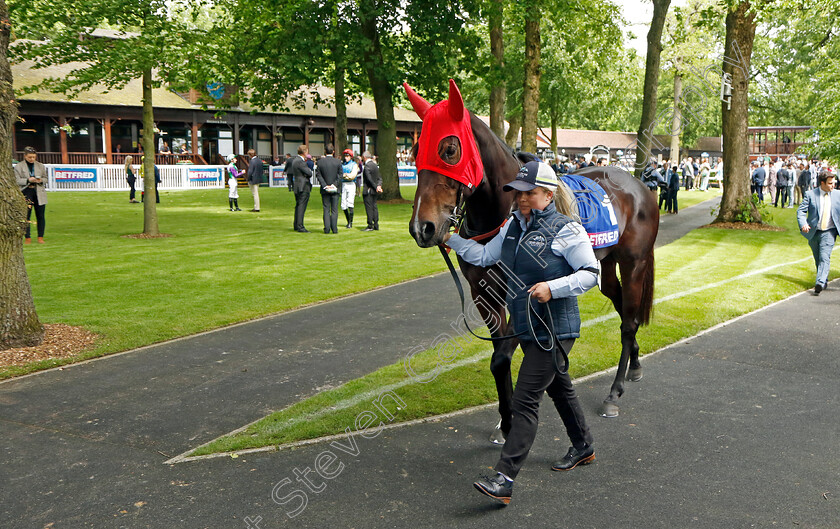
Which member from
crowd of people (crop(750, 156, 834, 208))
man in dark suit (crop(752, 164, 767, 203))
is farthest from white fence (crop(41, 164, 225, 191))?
crowd of people (crop(750, 156, 834, 208))

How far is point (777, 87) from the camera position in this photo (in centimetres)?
5634

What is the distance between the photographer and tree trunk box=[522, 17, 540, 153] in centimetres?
2278

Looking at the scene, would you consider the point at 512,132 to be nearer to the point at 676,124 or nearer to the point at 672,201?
the point at 672,201

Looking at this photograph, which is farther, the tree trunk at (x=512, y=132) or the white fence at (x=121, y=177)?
the tree trunk at (x=512, y=132)

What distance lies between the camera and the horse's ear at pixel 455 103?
4051mm

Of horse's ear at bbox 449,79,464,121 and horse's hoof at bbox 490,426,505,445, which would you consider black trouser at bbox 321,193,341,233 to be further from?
horse's ear at bbox 449,79,464,121

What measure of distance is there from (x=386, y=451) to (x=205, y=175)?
112 ft

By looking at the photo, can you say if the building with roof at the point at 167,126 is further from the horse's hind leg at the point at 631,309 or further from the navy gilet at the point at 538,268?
the navy gilet at the point at 538,268

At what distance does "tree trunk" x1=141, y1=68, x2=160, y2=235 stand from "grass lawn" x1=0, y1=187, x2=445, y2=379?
756 mm

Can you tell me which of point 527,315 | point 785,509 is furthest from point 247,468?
point 785,509

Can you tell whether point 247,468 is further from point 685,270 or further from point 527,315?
point 685,270

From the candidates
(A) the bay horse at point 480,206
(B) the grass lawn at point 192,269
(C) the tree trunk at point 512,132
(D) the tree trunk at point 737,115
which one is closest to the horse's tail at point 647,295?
(A) the bay horse at point 480,206

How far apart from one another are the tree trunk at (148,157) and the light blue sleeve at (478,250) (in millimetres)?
12323

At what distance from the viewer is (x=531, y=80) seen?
2292cm
